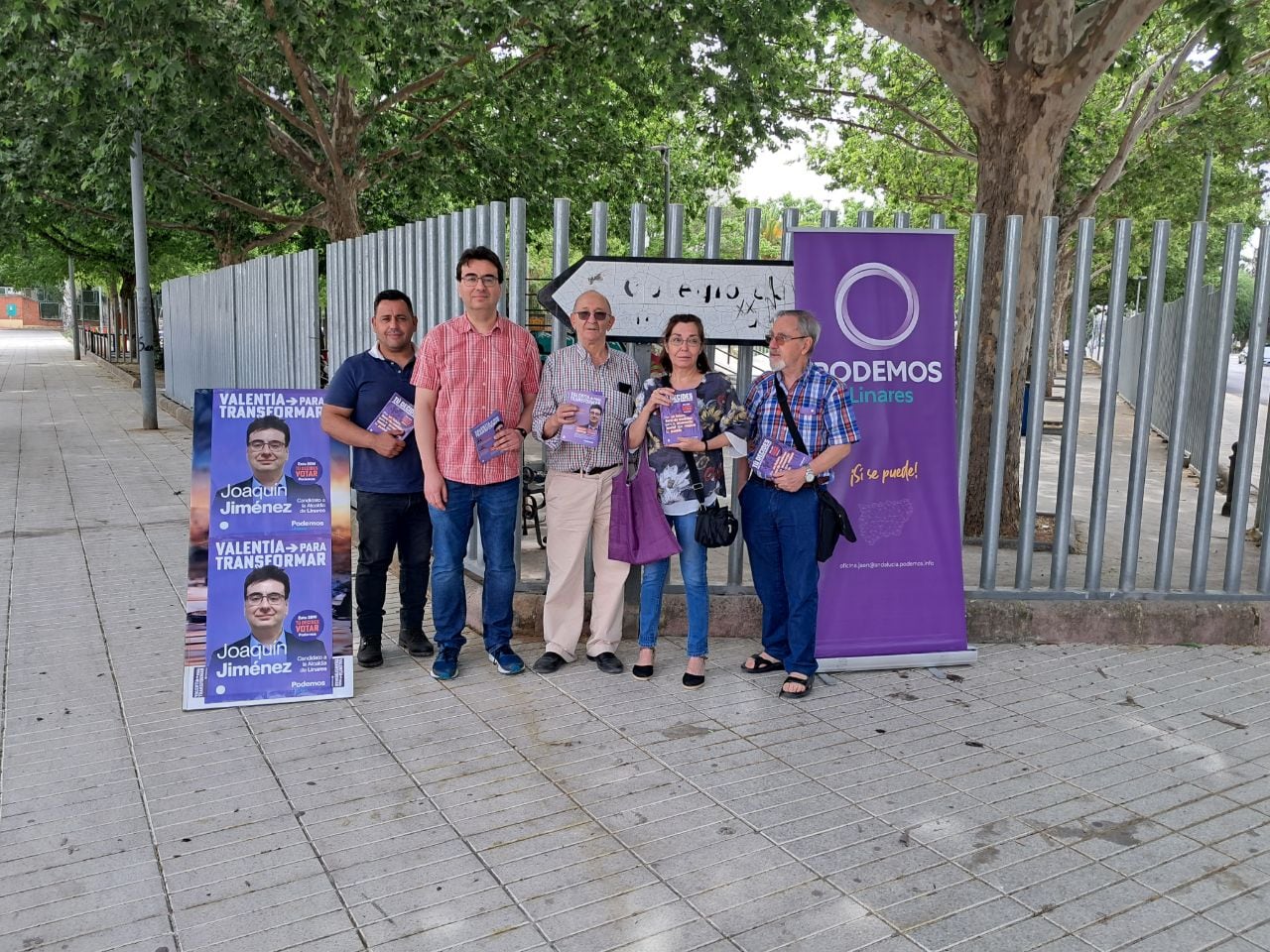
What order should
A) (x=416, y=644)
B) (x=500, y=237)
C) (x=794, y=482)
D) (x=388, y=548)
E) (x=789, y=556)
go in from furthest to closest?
(x=500, y=237) < (x=416, y=644) < (x=388, y=548) < (x=789, y=556) < (x=794, y=482)

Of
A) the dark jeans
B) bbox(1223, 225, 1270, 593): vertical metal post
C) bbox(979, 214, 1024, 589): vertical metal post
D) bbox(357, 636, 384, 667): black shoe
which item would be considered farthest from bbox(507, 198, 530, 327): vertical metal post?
bbox(1223, 225, 1270, 593): vertical metal post

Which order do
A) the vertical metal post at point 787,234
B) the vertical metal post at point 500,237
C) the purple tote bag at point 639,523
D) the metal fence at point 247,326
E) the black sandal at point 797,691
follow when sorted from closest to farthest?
the black sandal at point 797,691, the purple tote bag at point 639,523, the vertical metal post at point 787,234, the vertical metal post at point 500,237, the metal fence at point 247,326

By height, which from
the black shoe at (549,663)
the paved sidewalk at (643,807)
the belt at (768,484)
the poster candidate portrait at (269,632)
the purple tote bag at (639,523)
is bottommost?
the paved sidewalk at (643,807)

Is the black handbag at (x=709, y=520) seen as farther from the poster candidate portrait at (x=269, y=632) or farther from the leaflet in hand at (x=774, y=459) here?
the poster candidate portrait at (x=269, y=632)

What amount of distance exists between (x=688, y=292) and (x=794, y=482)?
54.3 inches

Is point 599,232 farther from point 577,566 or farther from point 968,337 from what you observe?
point 968,337

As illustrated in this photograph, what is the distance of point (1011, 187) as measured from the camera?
24.2 feet

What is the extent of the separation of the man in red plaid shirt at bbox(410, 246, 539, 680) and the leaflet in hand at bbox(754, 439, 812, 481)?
3.67 ft

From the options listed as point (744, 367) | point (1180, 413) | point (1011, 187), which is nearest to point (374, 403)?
point (744, 367)

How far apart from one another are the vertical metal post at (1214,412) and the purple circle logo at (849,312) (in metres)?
1.80

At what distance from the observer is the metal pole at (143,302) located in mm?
16281

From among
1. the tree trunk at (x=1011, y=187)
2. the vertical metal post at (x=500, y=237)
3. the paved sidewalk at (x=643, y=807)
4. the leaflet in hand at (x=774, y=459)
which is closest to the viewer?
the paved sidewalk at (x=643, y=807)

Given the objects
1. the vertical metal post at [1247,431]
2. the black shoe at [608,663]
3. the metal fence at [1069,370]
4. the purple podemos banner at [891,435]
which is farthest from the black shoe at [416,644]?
the vertical metal post at [1247,431]

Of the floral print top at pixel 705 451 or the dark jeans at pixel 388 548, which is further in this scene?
the dark jeans at pixel 388 548
